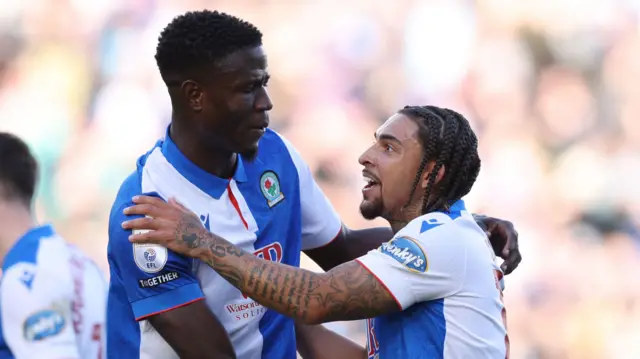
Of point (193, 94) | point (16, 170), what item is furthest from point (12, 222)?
point (193, 94)

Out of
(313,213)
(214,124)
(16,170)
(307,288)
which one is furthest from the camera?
(313,213)

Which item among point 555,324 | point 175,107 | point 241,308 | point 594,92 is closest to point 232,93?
point 175,107

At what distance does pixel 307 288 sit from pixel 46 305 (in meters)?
0.82

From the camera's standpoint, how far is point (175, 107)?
124 inches

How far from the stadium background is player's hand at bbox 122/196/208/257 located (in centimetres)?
422

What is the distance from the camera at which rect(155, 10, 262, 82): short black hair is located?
9.94ft

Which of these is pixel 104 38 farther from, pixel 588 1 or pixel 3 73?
pixel 588 1

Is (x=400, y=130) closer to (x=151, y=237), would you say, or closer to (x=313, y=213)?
(x=313, y=213)

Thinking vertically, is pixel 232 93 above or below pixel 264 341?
above

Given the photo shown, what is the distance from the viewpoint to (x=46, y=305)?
2.94 m

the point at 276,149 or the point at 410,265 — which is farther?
the point at 276,149

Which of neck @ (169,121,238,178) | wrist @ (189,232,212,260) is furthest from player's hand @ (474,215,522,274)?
wrist @ (189,232,212,260)

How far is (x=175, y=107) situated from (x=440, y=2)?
15.0 feet

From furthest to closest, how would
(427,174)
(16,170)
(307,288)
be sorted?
(16,170), (427,174), (307,288)
